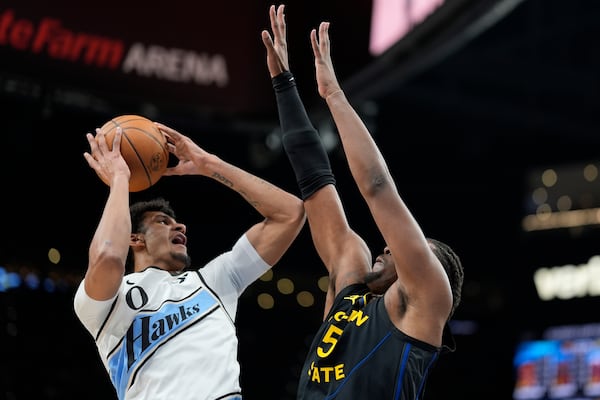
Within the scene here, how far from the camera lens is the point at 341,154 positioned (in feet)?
57.6

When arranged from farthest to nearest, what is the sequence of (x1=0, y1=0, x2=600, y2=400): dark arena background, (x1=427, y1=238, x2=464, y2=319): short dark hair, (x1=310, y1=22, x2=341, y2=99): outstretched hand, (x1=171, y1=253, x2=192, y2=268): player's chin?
(x1=0, y1=0, x2=600, y2=400): dark arena background → (x1=171, y1=253, x2=192, y2=268): player's chin → (x1=310, y1=22, x2=341, y2=99): outstretched hand → (x1=427, y1=238, x2=464, y2=319): short dark hair

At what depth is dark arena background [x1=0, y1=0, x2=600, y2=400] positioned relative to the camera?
7.65m

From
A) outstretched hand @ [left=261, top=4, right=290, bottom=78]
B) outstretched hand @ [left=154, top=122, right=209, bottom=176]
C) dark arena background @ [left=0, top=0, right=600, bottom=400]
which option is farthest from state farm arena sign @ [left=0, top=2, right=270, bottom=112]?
outstretched hand @ [left=261, top=4, right=290, bottom=78]

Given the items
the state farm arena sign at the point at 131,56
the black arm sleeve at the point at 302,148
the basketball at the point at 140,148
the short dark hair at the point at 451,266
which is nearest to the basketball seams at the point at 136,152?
the basketball at the point at 140,148

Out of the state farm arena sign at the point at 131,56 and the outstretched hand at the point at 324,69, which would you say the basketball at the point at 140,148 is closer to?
the outstretched hand at the point at 324,69

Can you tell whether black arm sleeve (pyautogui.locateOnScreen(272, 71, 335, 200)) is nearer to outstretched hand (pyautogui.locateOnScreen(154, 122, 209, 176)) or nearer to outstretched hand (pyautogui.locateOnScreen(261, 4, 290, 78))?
outstretched hand (pyautogui.locateOnScreen(261, 4, 290, 78))

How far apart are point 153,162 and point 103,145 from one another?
30 cm

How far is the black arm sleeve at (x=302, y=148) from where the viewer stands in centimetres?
490

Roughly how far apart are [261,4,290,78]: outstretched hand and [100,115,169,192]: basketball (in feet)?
2.34

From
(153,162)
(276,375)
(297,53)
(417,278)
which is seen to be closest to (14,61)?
(297,53)

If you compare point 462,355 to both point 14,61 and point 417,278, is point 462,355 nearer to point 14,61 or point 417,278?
point 14,61

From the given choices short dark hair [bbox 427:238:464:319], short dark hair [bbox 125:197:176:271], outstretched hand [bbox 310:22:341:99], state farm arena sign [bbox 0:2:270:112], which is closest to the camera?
short dark hair [bbox 427:238:464:319]

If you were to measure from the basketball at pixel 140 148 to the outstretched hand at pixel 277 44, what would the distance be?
71cm

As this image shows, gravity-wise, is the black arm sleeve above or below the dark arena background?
below
